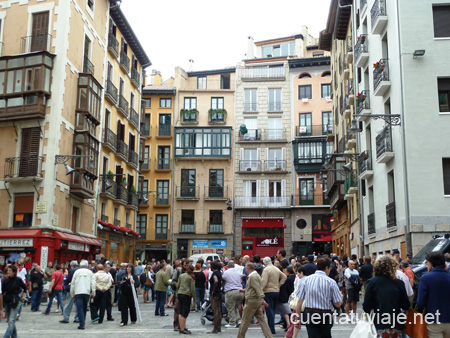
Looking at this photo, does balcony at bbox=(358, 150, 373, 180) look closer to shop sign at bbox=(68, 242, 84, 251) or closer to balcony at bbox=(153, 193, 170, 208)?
shop sign at bbox=(68, 242, 84, 251)

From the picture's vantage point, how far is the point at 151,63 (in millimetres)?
43188

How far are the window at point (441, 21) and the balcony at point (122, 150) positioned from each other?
68.9ft

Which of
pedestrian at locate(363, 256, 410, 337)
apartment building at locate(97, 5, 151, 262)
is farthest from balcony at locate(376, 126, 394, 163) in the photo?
pedestrian at locate(363, 256, 410, 337)

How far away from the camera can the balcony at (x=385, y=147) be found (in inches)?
893

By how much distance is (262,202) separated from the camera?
49.1 m

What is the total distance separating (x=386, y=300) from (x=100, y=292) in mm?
10545

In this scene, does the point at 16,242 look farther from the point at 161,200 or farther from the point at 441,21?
the point at 161,200

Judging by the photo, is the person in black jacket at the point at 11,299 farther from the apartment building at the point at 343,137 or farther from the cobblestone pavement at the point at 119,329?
the apartment building at the point at 343,137

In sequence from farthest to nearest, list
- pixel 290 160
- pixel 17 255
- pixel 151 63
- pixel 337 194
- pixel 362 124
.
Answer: pixel 290 160, pixel 151 63, pixel 337 194, pixel 362 124, pixel 17 255

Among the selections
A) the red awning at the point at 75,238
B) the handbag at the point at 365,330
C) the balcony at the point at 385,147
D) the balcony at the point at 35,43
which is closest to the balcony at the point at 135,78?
the balcony at the point at 35,43

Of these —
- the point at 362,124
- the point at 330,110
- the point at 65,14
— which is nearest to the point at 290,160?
the point at 330,110

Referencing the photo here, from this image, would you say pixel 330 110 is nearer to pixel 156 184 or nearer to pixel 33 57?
pixel 156 184

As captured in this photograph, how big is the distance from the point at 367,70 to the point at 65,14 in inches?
630

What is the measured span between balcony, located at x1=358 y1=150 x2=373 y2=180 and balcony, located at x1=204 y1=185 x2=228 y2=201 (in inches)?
858
